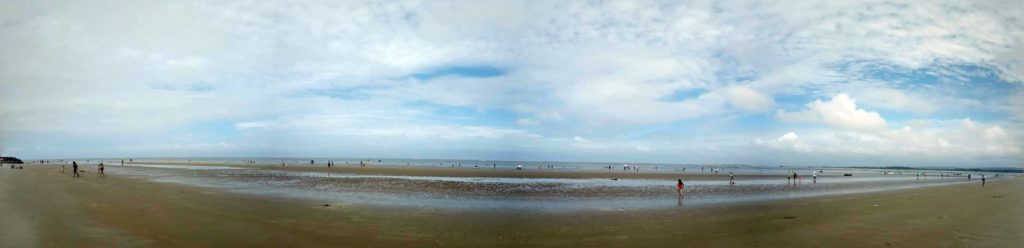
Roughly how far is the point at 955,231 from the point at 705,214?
7.68m

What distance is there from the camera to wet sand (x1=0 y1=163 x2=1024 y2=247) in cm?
1357

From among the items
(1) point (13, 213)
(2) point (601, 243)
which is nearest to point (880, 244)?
(2) point (601, 243)

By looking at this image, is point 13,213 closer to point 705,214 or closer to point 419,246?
point 419,246

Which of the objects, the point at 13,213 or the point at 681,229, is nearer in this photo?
the point at 681,229

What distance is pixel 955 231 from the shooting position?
16.2 metres

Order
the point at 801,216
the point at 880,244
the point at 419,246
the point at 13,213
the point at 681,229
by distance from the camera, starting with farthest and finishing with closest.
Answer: the point at 801,216
the point at 13,213
the point at 681,229
the point at 880,244
the point at 419,246

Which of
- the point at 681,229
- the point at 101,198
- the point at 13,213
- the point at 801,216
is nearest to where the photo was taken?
the point at 681,229

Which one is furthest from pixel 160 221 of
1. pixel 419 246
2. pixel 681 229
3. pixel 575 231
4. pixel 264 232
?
pixel 681 229

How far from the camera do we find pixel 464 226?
54.4ft

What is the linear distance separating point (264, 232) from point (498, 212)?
8.99 metres

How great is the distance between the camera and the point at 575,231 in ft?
51.9

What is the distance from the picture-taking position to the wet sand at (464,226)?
44.5 feet

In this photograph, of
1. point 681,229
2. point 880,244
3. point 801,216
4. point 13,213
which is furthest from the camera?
point 801,216

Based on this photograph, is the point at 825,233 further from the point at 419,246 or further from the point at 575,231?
the point at 419,246
